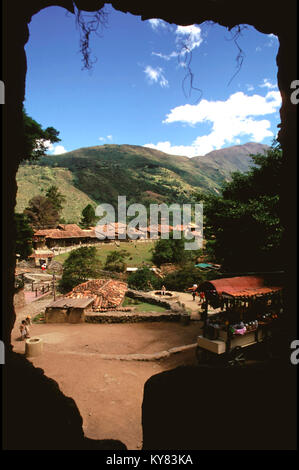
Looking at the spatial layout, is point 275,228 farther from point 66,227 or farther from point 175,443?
point 66,227

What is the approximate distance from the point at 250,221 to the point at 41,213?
189ft

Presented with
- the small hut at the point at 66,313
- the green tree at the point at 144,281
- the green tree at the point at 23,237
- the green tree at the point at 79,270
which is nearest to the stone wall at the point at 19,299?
the green tree at the point at 23,237

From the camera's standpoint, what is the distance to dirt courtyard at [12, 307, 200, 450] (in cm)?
643

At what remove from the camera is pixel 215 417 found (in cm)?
233

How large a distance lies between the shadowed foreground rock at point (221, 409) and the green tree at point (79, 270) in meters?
23.3

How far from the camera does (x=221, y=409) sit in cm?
234

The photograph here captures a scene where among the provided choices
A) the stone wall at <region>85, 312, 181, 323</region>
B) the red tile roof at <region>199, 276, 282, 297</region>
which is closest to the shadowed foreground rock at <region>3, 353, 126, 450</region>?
the red tile roof at <region>199, 276, 282, 297</region>

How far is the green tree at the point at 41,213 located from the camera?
57.7 metres

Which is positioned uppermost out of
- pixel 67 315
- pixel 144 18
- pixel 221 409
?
pixel 144 18

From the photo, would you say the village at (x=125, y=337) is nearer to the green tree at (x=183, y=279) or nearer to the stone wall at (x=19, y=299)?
the stone wall at (x=19, y=299)

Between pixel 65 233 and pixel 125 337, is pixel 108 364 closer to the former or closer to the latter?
pixel 125 337

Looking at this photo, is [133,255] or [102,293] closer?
[102,293]

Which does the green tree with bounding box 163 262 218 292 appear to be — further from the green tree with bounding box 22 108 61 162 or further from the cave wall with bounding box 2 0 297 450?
the cave wall with bounding box 2 0 297 450

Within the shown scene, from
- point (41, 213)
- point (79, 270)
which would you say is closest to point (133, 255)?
point (79, 270)
